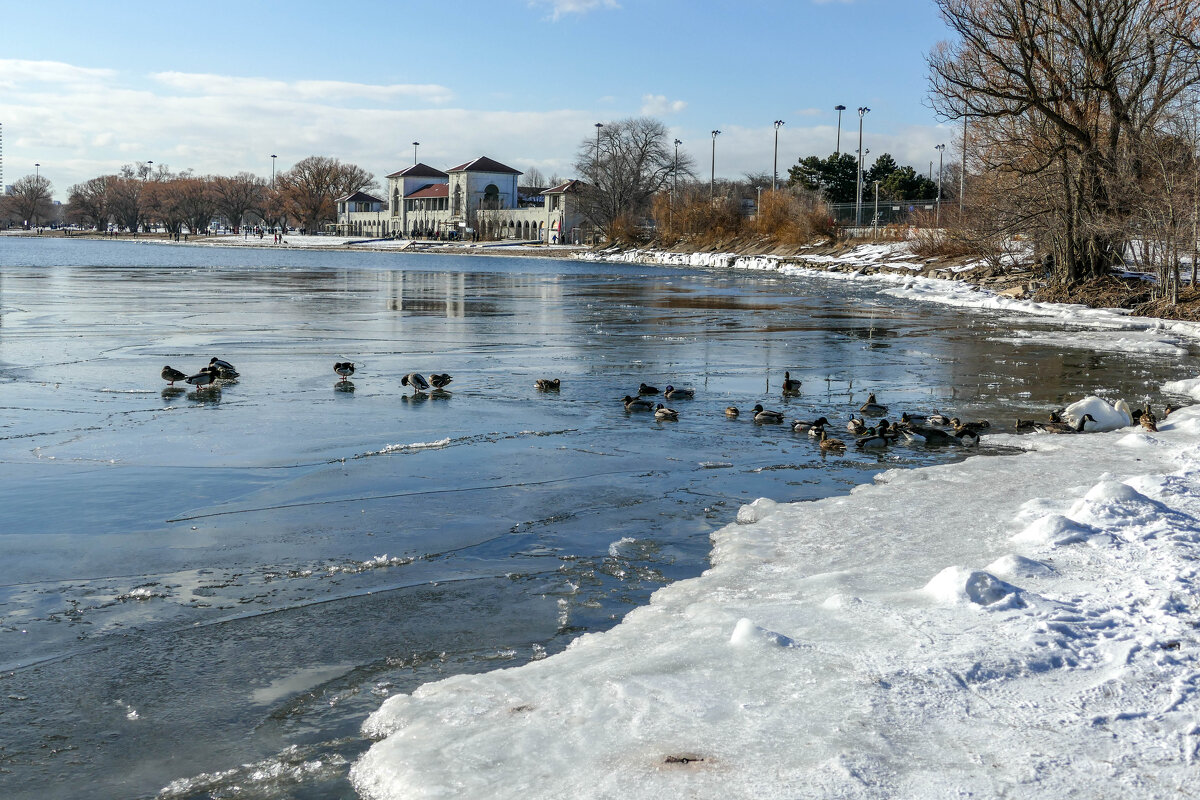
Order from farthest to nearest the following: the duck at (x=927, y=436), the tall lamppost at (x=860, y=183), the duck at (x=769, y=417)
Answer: the tall lamppost at (x=860, y=183), the duck at (x=769, y=417), the duck at (x=927, y=436)

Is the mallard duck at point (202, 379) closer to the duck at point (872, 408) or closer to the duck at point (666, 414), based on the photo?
the duck at point (666, 414)

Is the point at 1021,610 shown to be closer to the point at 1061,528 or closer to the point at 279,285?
the point at 1061,528

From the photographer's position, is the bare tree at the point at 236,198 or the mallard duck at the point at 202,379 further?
the bare tree at the point at 236,198

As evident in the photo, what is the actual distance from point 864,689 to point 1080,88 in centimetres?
2661

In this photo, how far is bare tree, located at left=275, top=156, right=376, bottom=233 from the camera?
170000 millimetres

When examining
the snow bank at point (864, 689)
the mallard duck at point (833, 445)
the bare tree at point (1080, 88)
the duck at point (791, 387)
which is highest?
the bare tree at point (1080, 88)

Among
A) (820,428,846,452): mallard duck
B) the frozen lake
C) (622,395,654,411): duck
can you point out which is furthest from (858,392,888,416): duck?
(622,395,654,411): duck

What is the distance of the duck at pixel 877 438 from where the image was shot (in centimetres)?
1005

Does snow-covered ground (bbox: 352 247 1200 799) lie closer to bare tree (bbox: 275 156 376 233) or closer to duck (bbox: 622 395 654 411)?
duck (bbox: 622 395 654 411)

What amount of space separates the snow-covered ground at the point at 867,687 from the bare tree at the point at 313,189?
6845 inches

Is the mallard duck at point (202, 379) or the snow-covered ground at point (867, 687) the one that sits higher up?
the mallard duck at point (202, 379)

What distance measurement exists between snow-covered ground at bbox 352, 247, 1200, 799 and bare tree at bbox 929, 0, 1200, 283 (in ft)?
75.8

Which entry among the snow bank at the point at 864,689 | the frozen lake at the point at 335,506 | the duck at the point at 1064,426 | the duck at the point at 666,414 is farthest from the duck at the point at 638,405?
the snow bank at the point at 864,689

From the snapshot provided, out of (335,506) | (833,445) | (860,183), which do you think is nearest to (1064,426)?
(833,445)
